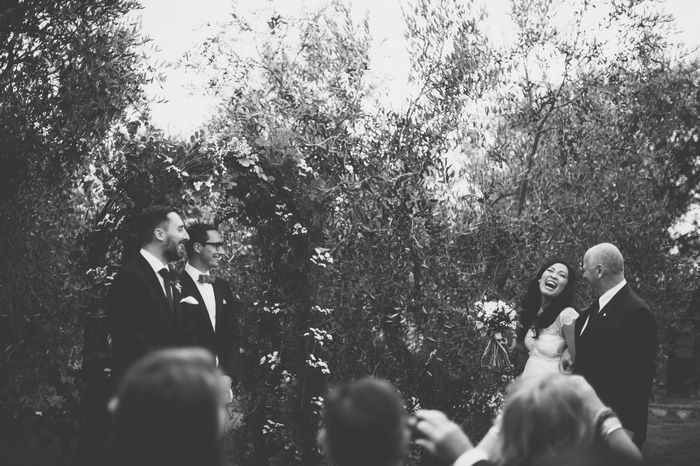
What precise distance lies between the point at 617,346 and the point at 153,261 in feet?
9.98

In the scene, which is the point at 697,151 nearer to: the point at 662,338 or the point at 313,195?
the point at 662,338

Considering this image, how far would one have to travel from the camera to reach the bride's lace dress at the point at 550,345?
5.91m

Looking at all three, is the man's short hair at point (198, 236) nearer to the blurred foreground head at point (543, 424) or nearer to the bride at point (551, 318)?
the bride at point (551, 318)

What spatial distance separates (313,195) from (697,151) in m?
8.09

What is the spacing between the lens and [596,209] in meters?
9.49

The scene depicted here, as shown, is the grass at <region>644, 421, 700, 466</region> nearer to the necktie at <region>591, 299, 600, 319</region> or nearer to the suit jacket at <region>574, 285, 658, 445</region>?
the necktie at <region>591, 299, 600, 319</region>

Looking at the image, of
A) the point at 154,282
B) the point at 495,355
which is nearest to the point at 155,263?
the point at 154,282

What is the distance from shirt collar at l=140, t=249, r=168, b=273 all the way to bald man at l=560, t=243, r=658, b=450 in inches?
113

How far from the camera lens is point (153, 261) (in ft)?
15.8

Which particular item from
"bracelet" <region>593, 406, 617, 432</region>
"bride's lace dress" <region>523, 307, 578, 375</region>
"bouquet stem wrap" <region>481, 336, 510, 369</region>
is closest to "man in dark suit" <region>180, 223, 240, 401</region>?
"bride's lace dress" <region>523, 307, 578, 375</region>

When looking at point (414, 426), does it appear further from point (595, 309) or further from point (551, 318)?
point (551, 318)

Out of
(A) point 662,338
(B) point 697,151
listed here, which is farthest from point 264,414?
(B) point 697,151

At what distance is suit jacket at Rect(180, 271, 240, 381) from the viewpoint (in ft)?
17.6

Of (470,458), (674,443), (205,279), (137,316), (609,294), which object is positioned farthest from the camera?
(674,443)
